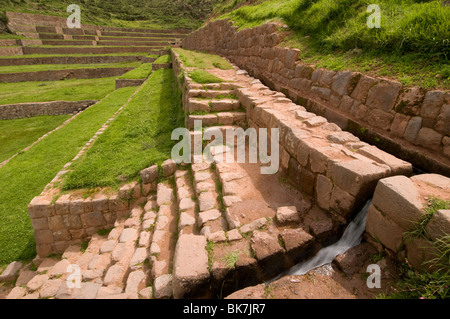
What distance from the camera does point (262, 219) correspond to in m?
3.25

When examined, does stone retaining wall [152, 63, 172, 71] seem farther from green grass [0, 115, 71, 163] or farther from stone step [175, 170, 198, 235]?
stone step [175, 170, 198, 235]

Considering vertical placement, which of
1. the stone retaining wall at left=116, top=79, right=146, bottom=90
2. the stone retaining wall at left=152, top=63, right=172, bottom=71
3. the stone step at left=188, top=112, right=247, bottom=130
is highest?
the stone retaining wall at left=152, top=63, right=172, bottom=71

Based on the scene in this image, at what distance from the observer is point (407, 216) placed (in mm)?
2236

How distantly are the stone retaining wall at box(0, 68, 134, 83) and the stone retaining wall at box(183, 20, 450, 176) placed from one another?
2051cm

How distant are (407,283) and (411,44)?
11.0 ft

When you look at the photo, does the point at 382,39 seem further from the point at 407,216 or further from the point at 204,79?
the point at 204,79

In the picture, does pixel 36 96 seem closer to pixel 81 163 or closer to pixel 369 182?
pixel 81 163

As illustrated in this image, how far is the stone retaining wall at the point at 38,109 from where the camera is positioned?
44.9ft

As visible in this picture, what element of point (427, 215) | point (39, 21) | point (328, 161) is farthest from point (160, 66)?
point (39, 21)

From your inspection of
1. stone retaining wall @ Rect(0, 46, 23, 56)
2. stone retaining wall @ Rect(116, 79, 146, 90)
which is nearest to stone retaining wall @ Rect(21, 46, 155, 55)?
stone retaining wall @ Rect(0, 46, 23, 56)

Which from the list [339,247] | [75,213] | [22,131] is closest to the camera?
[339,247]

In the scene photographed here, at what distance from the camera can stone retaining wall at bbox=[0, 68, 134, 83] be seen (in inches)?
787

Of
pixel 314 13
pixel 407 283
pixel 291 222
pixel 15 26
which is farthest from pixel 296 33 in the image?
pixel 15 26

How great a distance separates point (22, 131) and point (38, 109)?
257cm
